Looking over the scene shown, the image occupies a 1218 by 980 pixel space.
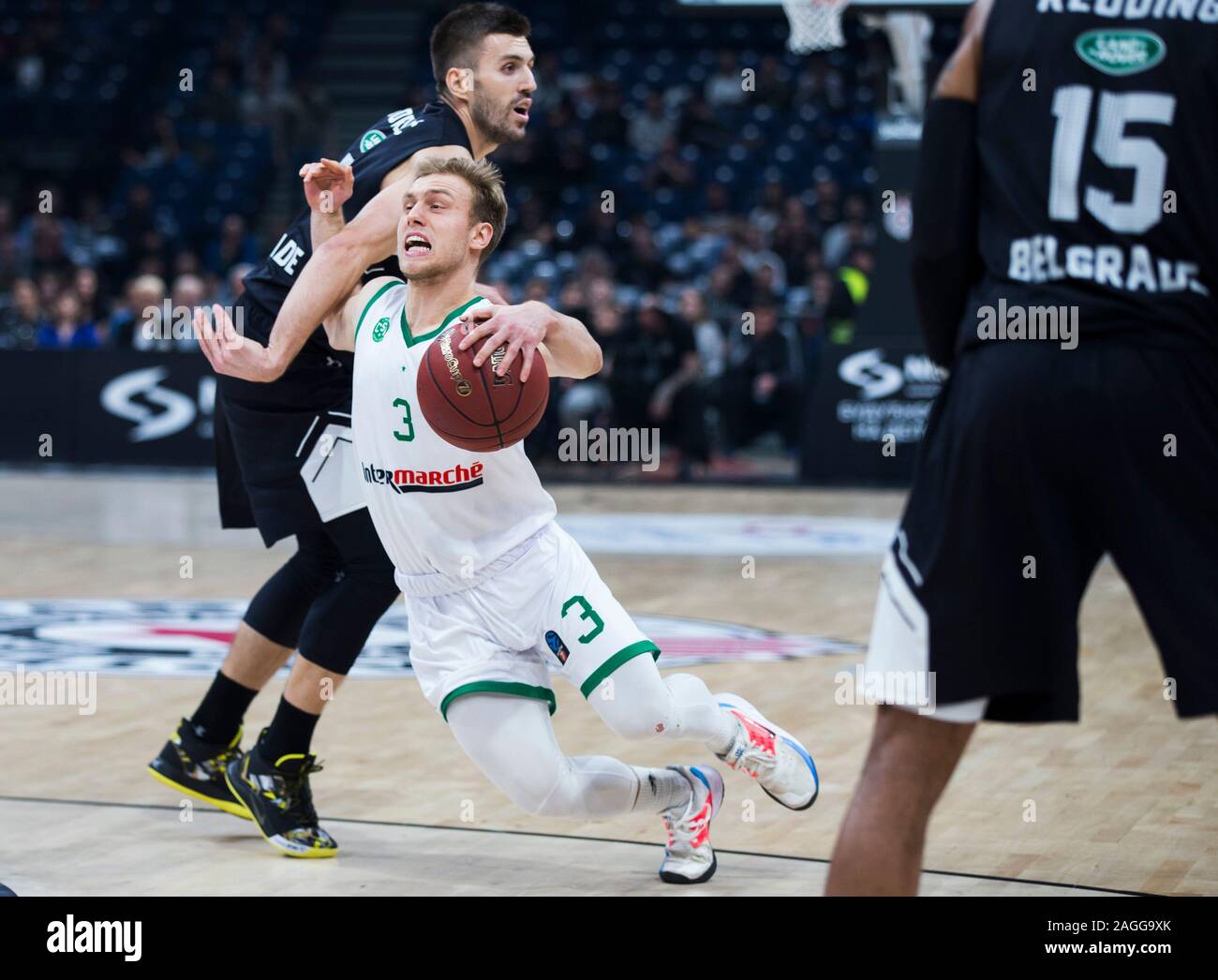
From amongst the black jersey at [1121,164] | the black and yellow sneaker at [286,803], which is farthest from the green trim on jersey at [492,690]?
the black jersey at [1121,164]

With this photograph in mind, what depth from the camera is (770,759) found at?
4.14 m

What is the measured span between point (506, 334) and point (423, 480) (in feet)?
1.44

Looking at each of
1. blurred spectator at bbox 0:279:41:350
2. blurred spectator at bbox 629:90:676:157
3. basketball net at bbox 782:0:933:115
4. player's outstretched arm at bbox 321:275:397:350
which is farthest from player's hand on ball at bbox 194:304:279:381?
blurred spectator at bbox 629:90:676:157

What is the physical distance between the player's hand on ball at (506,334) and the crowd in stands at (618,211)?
438 inches

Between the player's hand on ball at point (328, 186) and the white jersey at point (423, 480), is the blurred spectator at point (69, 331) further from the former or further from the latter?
the white jersey at point (423, 480)

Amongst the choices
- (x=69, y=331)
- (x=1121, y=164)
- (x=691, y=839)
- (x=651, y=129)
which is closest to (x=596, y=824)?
(x=691, y=839)

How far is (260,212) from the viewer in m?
20.5

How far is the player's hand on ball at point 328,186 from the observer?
4164 mm

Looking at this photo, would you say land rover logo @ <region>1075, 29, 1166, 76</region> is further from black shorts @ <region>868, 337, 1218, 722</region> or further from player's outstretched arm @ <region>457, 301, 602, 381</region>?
player's outstretched arm @ <region>457, 301, 602, 381</region>

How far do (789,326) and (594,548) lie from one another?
5940mm

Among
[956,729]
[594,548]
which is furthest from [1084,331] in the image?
[594,548]

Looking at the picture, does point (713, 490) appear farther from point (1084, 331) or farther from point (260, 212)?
point (1084, 331)

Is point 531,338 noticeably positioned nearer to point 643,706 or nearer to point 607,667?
point 607,667
